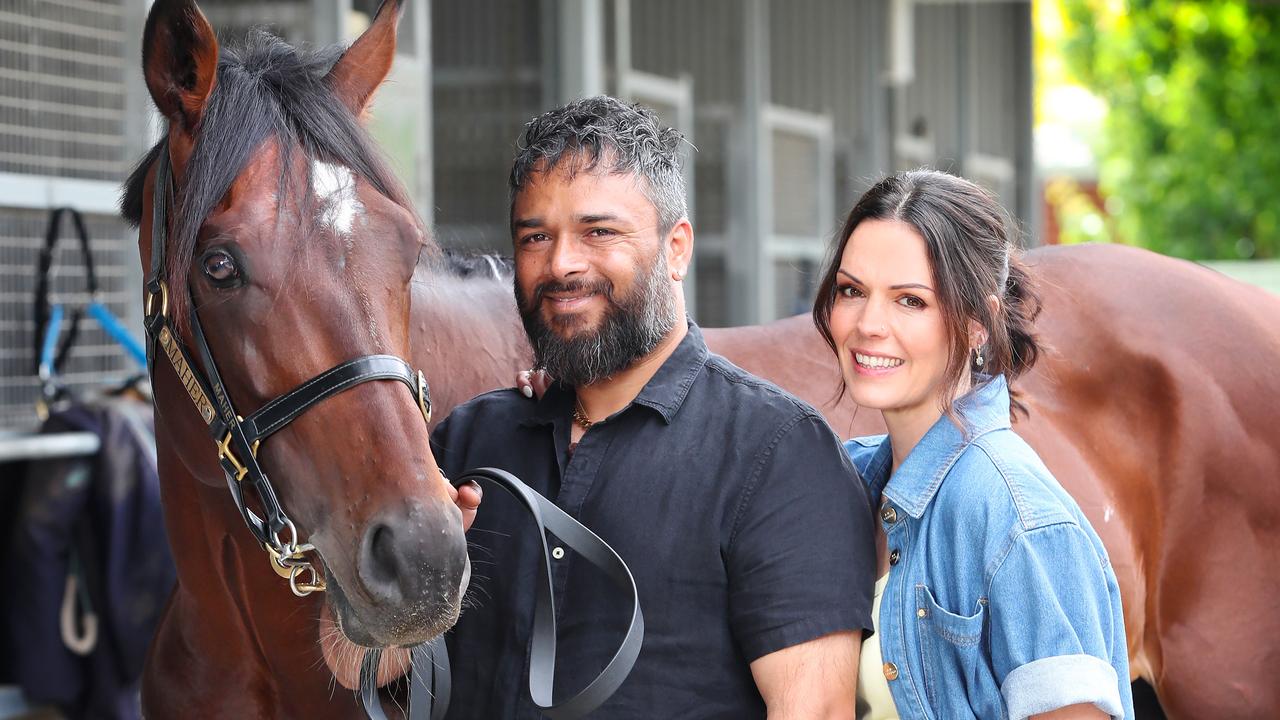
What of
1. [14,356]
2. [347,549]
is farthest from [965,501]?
[14,356]

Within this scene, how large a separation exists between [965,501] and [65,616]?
2.47m

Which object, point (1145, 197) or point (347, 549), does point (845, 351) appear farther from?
point (1145, 197)

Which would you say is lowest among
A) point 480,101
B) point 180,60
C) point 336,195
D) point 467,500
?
point 467,500

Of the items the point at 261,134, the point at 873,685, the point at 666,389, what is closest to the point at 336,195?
the point at 261,134

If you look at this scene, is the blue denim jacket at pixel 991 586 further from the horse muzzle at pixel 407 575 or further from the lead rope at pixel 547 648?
the horse muzzle at pixel 407 575

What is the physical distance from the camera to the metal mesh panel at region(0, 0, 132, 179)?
3365 millimetres

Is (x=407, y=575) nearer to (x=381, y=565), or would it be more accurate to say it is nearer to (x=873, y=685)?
(x=381, y=565)

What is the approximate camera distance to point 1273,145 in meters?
14.0

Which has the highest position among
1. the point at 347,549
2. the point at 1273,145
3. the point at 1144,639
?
the point at 1273,145

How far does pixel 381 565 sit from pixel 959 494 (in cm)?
69

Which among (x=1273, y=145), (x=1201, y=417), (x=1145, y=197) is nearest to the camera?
(x=1201, y=417)

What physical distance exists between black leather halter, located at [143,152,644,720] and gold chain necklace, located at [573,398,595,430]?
159 mm

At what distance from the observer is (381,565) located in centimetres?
150

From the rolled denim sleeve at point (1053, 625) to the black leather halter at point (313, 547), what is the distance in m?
0.43
